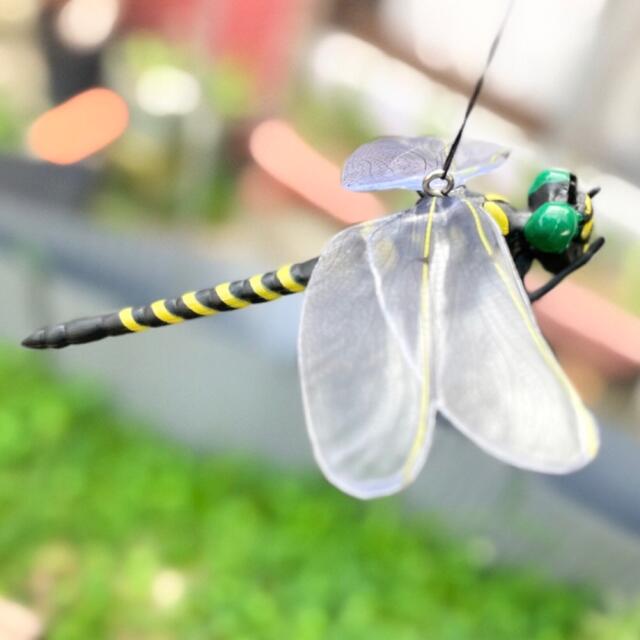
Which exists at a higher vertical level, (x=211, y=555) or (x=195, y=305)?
(x=195, y=305)

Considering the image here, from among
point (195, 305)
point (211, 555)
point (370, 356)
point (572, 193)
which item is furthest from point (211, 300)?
point (211, 555)

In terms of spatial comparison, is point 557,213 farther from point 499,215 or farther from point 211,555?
point 211,555

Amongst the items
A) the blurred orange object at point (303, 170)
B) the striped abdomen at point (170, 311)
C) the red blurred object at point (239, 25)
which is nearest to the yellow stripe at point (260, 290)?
the striped abdomen at point (170, 311)

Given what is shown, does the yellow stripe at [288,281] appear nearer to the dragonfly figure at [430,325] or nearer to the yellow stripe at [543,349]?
the dragonfly figure at [430,325]

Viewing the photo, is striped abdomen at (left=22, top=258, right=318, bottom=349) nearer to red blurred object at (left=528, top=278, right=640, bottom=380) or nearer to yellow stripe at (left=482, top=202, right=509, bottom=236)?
yellow stripe at (left=482, top=202, right=509, bottom=236)

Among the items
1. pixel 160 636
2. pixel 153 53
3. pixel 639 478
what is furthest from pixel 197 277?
pixel 639 478

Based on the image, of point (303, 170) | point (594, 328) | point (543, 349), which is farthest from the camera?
point (303, 170)
